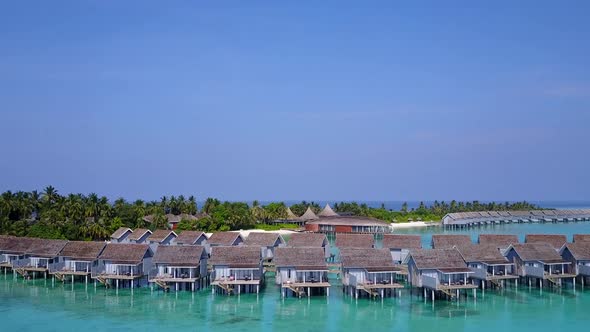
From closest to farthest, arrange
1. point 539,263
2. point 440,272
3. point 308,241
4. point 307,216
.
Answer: point 440,272 < point 539,263 < point 308,241 < point 307,216

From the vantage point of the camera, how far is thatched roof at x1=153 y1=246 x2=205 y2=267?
3875 centimetres

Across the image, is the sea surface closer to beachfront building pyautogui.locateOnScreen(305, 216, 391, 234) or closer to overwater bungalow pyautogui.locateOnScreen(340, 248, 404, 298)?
overwater bungalow pyautogui.locateOnScreen(340, 248, 404, 298)

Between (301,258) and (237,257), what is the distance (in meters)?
4.36

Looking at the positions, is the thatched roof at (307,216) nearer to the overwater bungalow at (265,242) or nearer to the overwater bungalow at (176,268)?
the overwater bungalow at (265,242)

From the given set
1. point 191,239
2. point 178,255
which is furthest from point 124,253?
point 191,239

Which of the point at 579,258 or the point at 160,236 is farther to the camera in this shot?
the point at 160,236

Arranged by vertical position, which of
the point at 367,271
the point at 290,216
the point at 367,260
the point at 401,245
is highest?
the point at 290,216

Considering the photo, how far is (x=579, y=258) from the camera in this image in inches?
1597

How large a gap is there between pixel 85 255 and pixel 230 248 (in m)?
11.3

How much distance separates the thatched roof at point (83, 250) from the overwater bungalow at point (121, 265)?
0.76 meters

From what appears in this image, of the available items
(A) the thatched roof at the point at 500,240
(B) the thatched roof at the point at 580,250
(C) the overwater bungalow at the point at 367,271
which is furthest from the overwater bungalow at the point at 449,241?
(C) the overwater bungalow at the point at 367,271

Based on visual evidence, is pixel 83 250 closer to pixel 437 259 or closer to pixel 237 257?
pixel 237 257

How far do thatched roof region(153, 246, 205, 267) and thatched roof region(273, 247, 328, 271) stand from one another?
5.87 meters

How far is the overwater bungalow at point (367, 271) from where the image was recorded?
36.2 metres
